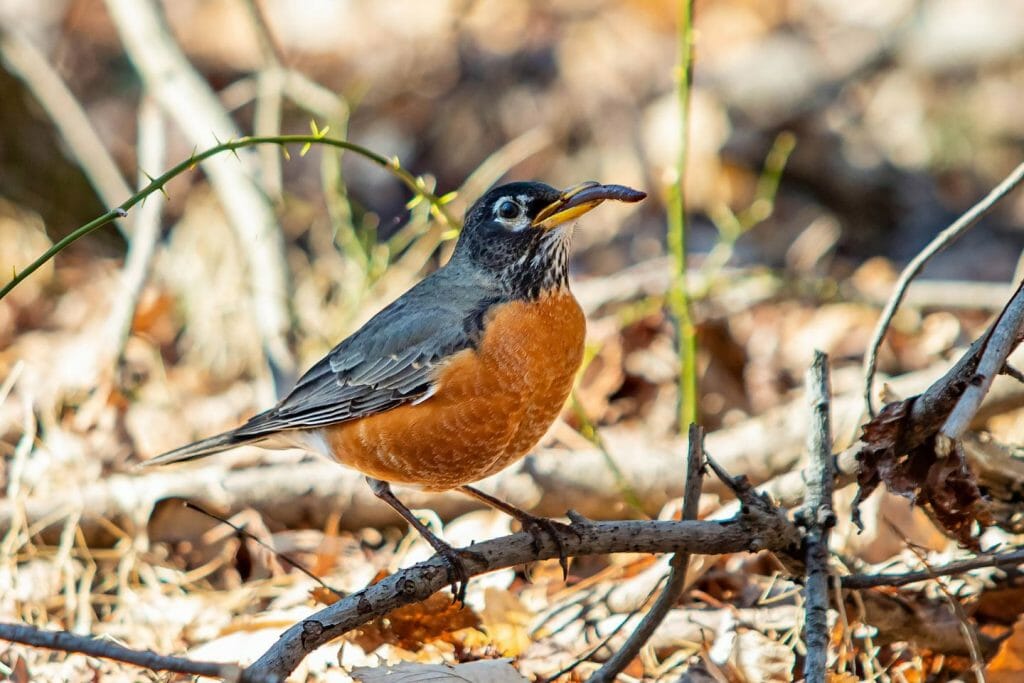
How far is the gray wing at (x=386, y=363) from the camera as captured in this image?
3570 millimetres

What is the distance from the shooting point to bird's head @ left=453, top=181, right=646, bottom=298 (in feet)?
12.1

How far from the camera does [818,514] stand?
2.90 meters

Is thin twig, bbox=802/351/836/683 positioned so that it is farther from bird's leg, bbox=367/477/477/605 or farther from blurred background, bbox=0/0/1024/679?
blurred background, bbox=0/0/1024/679

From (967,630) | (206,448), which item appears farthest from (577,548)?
(206,448)

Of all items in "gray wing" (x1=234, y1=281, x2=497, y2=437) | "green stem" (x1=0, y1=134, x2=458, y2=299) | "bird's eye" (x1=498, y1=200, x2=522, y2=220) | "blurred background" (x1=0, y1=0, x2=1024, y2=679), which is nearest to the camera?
"green stem" (x1=0, y1=134, x2=458, y2=299)

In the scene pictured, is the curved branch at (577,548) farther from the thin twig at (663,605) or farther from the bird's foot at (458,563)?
the thin twig at (663,605)

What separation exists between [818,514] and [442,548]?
1.08 m

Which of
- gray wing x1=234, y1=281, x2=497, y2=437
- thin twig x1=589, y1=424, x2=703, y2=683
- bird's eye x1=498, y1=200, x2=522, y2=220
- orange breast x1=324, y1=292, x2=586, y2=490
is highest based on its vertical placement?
bird's eye x1=498, y1=200, x2=522, y2=220

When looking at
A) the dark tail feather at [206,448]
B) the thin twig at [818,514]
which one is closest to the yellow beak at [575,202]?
the thin twig at [818,514]

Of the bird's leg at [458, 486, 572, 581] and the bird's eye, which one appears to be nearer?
the bird's leg at [458, 486, 572, 581]

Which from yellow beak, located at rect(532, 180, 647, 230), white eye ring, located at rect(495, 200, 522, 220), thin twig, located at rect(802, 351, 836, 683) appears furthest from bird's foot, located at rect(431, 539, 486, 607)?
white eye ring, located at rect(495, 200, 522, 220)

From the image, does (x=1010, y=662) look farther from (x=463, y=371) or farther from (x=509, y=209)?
(x=509, y=209)

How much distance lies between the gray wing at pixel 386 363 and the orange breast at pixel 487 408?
7 centimetres

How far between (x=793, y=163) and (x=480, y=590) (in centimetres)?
473
